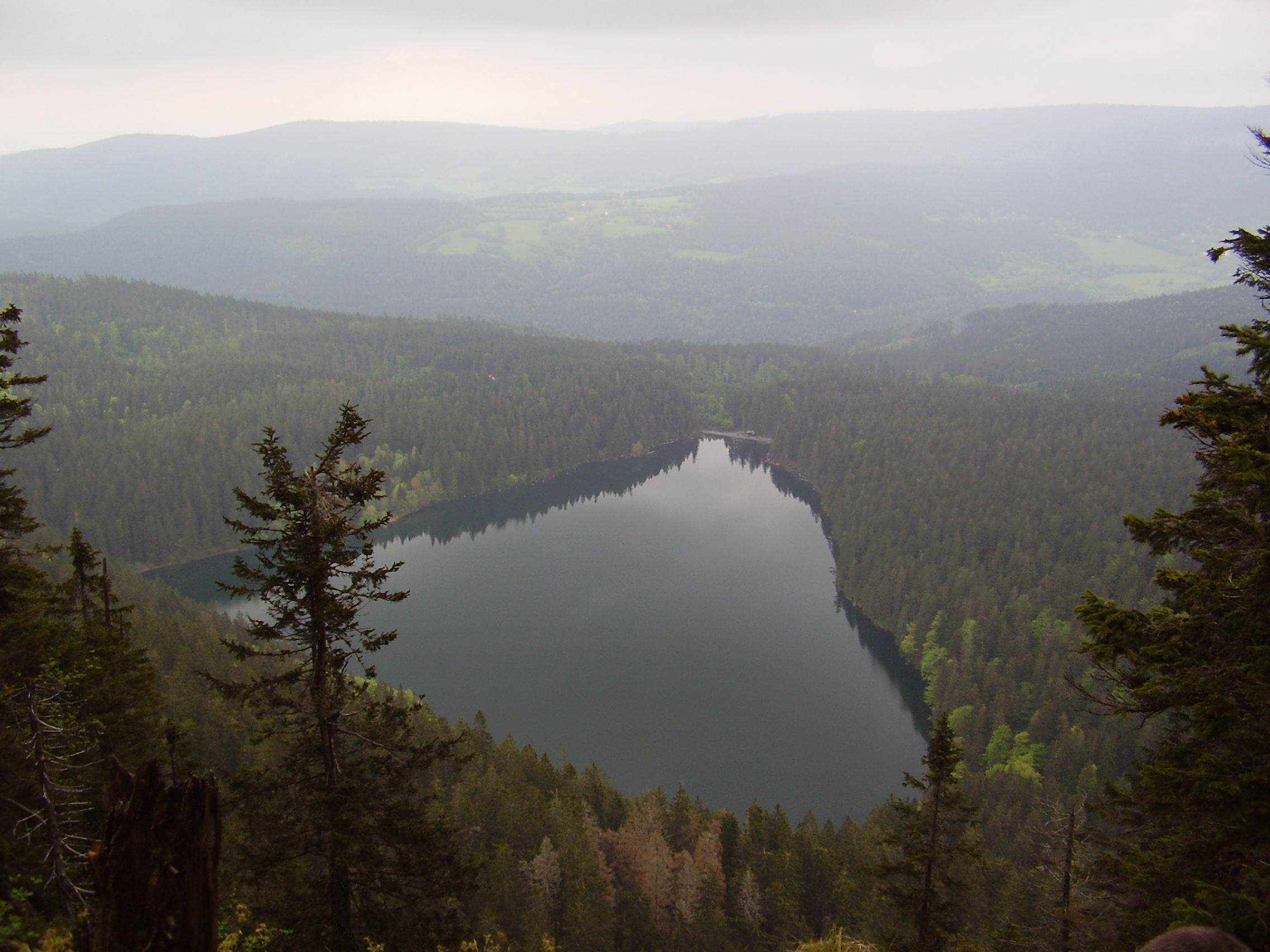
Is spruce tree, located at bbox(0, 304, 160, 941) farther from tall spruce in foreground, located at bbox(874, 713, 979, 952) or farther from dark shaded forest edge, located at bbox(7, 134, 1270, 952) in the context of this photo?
tall spruce in foreground, located at bbox(874, 713, 979, 952)

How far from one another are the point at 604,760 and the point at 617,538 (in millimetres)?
57646

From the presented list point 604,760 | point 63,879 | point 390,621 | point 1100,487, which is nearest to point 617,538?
point 390,621

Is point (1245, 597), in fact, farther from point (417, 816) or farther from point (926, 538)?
point (926, 538)

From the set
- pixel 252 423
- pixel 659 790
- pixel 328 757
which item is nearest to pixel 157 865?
pixel 328 757

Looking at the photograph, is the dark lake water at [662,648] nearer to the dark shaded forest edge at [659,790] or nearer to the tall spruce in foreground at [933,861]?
the dark shaded forest edge at [659,790]

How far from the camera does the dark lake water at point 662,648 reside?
216 ft

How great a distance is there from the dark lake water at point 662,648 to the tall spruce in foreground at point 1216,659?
170ft

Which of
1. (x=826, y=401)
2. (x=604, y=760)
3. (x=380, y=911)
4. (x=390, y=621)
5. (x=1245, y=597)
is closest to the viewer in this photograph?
(x=1245, y=597)

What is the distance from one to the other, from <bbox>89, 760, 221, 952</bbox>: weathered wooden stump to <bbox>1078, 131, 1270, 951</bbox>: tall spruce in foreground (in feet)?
33.7

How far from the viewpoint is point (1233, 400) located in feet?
34.7

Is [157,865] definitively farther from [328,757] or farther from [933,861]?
[933,861]

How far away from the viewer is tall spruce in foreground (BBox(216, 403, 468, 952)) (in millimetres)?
12531

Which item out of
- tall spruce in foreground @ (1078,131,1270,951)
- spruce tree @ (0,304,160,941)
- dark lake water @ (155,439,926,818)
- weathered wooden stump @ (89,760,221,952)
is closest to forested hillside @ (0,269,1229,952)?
spruce tree @ (0,304,160,941)

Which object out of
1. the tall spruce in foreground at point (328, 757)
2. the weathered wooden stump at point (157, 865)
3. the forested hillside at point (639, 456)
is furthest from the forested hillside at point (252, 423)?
the weathered wooden stump at point (157, 865)
